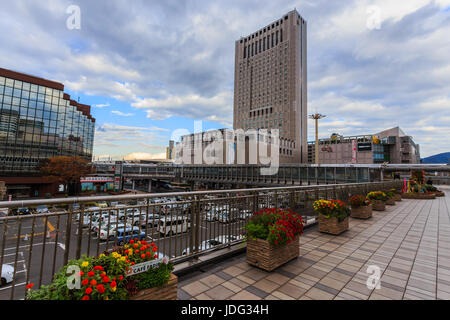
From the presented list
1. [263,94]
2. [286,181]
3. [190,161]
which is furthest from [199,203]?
[263,94]

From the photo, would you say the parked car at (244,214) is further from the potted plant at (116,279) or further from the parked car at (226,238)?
the potted plant at (116,279)

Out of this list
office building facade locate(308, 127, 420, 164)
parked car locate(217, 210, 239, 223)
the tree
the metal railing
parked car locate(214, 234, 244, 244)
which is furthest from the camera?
office building facade locate(308, 127, 420, 164)

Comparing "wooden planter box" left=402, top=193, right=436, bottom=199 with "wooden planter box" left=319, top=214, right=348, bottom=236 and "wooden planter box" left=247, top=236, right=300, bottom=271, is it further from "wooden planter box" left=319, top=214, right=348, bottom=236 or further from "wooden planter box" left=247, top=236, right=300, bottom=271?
"wooden planter box" left=247, top=236, right=300, bottom=271

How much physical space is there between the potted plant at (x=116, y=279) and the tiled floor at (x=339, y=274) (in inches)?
39.7

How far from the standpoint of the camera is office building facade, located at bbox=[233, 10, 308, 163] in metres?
99.9

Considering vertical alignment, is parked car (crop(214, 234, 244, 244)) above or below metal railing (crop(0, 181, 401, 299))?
below

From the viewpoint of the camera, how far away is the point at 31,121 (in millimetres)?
42281

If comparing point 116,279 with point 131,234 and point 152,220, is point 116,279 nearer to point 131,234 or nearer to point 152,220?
point 131,234

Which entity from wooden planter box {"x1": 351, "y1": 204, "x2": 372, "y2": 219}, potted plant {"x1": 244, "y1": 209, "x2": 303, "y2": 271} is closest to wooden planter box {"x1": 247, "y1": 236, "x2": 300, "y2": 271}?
potted plant {"x1": 244, "y1": 209, "x2": 303, "y2": 271}

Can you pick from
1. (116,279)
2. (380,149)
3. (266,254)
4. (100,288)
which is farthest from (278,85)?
(100,288)

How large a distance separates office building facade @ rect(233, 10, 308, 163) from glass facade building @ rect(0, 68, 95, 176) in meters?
75.5

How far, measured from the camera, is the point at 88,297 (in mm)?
1843

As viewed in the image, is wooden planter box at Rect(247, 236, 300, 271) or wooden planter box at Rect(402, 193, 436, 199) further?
wooden planter box at Rect(402, 193, 436, 199)
